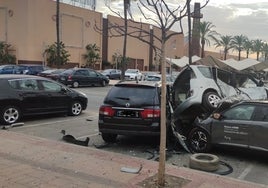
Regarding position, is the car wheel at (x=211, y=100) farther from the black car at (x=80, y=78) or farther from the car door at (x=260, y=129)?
the black car at (x=80, y=78)

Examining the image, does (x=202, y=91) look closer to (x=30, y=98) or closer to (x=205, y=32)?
(x=30, y=98)

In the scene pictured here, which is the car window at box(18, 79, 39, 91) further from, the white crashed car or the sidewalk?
the white crashed car

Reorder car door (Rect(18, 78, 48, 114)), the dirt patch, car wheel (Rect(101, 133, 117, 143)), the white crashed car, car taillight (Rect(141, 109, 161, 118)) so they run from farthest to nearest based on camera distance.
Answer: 1. car door (Rect(18, 78, 48, 114))
2. the white crashed car
3. car wheel (Rect(101, 133, 117, 143))
4. car taillight (Rect(141, 109, 161, 118))
5. the dirt patch

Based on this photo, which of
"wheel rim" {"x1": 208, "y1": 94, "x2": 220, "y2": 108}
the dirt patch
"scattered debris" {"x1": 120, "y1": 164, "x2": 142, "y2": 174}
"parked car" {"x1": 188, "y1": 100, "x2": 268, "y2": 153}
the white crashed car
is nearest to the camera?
the dirt patch

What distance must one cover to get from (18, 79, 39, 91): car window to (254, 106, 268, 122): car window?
7218mm

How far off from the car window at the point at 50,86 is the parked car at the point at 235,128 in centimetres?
574

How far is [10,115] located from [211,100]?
5877 millimetres

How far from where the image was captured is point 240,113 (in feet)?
29.5

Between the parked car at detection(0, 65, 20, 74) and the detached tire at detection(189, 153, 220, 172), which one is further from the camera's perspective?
the parked car at detection(0, 65, 20, 74)

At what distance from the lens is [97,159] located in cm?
801

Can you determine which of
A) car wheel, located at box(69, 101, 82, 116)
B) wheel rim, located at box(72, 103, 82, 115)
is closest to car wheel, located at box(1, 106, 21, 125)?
car wheel, located at box(69, 101, 82, 116)

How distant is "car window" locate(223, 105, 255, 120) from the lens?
8.82 m

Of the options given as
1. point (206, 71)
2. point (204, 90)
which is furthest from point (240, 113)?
point (206, 71)

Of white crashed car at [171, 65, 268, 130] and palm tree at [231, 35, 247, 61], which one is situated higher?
palm tree at [231, 35, 247, 61]
